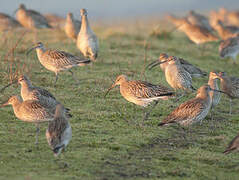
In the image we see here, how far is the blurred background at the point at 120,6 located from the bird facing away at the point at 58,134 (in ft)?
100

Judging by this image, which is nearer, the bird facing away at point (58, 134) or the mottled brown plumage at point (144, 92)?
the bird facing away at point (58, 134)

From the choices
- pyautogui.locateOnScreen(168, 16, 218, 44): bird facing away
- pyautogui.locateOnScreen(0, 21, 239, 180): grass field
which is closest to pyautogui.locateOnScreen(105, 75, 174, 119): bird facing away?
pyautogui.locateOnScreen(0, 21, 239, 180): grass field

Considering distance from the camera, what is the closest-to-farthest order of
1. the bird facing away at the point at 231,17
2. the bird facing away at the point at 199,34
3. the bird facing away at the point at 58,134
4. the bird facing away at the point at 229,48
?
the bird facing away at the point at 58,134
the bird facing away at the point at 229,48
the bird facing away at the point at 199,34
the bird facing away at the point at 231,17

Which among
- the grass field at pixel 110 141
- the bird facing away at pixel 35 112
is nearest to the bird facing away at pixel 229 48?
the grass field at pixel 110 141

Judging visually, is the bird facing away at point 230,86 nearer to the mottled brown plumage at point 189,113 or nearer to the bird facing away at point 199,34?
the mottled brown plumage at point 189,113

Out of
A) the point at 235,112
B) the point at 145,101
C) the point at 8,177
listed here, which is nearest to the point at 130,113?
the point at 145,101

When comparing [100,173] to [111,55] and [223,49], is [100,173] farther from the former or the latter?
[223,49]

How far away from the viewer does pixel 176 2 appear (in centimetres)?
5500

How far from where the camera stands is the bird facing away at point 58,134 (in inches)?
290

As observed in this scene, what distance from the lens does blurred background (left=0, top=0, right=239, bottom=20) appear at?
40.9m

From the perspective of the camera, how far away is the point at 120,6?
159 feet

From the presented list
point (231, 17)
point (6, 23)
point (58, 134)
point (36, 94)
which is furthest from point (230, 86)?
point (231, 17)

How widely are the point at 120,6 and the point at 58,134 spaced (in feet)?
137

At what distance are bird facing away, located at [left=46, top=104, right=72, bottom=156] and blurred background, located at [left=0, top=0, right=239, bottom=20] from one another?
30.5m
